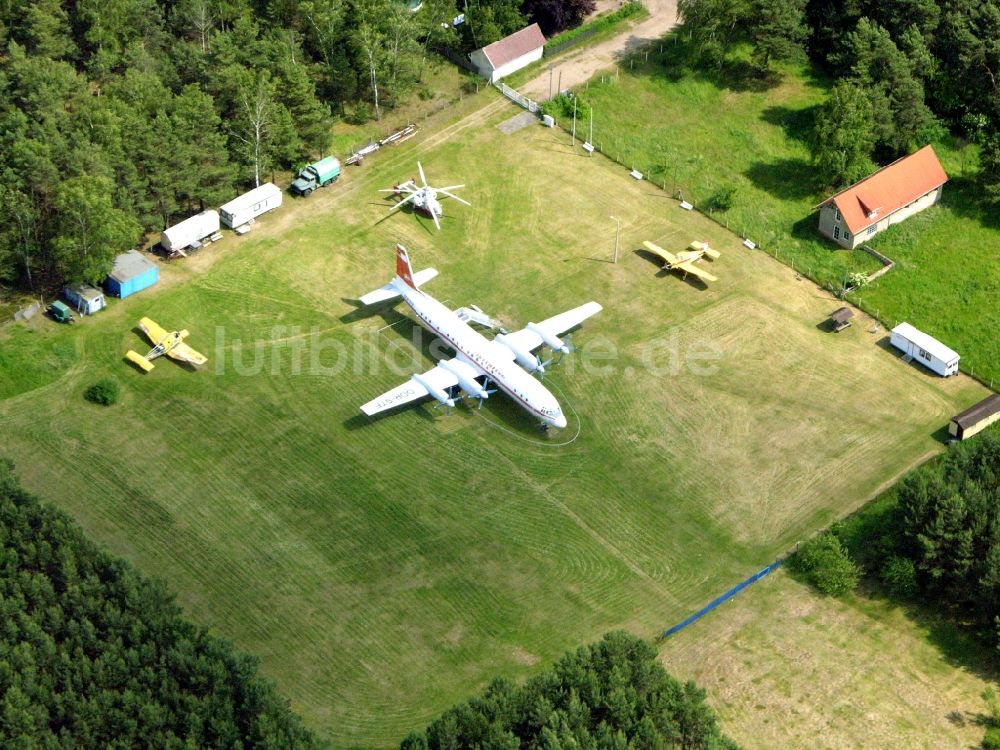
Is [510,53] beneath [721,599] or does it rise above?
above

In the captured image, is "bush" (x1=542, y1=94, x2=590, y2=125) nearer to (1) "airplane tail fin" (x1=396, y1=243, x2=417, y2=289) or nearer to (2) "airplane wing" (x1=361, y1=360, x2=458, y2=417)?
(1) "airplane tail fin" (x1=396, y1=243, x2=417, y2=289)

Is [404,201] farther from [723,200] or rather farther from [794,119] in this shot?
[794,119]

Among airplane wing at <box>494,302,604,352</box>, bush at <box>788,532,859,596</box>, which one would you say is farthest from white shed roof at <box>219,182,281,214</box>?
bush at <box>788,532,859,596</box>

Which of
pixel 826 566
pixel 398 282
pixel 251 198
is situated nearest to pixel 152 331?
pixel 251 198

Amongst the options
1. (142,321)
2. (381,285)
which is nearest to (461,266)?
(381,285)

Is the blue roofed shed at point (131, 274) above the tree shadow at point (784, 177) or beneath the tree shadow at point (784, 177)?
above

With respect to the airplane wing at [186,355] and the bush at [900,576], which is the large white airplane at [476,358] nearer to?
the airplane wing at [186,355]

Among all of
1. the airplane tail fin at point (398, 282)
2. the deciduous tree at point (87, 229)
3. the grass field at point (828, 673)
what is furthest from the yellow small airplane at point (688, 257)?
the deciduous tree at point (87, 229)
